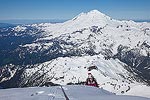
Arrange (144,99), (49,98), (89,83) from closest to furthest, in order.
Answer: (144,99) → (49,98) → (89,83)

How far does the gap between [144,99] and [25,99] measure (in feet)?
21.3

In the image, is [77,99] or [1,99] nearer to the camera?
[77,99]

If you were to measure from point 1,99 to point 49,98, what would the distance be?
2994 mm

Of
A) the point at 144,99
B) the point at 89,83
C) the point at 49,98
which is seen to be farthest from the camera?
the point at 89,83

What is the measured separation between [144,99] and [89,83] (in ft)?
37.3

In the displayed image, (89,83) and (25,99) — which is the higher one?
(25,99)

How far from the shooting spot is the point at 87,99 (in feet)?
51.2

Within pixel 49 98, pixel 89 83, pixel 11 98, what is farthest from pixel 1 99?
pixel 89 83

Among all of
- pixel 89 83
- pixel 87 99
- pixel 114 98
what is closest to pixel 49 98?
pixel 87 99

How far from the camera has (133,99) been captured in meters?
15.1

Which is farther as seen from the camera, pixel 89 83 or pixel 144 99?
pixel 89 83

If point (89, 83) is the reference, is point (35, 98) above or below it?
above

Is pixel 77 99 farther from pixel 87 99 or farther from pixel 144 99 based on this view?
pixel 144 99

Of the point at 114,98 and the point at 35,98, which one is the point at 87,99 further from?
the point at 35,98
